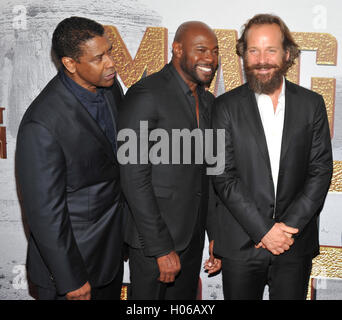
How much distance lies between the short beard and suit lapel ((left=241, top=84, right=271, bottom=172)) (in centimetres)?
6

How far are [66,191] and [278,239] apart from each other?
123cm

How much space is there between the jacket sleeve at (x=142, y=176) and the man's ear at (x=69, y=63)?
→ 0.35m

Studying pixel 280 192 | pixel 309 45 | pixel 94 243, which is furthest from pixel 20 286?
pixel 309 45

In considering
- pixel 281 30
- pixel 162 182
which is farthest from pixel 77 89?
pixel 281 30

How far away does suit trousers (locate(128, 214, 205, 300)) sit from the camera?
2426mm

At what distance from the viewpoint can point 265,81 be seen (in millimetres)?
2371

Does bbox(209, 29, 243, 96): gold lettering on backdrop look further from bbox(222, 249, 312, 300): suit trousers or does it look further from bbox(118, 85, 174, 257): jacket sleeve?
bbox(222, 249, 312, 300): suit trousers

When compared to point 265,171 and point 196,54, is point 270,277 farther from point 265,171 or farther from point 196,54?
point 196,54

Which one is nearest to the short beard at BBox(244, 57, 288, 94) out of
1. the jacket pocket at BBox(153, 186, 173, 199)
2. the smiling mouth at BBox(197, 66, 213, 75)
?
the smiling mouth at BBox(197, 66, 213, 75)

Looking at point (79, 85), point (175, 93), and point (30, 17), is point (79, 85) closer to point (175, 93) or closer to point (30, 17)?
point (175, 93)

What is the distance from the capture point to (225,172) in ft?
7.82

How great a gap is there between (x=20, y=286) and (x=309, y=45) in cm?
300

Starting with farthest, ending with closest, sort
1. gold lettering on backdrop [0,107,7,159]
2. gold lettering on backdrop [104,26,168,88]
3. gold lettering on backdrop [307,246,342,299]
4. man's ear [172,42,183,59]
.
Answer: gold lettering on backdrop [0,107,7,159] → gold lettering on backdrop [307,246,342,299] → gold lettering on backdrop [104,26,168,88] → man's ear [172,42,183,59]

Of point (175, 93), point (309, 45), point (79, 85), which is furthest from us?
point (309, 45)
